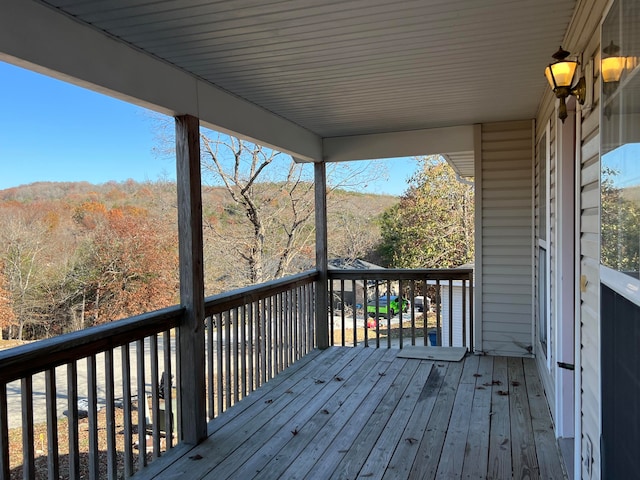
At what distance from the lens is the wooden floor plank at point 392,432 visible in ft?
8.76

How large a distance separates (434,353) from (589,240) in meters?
3.43

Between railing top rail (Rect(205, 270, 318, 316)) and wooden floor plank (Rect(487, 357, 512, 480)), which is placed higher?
railing top rail (Rect(205, 270, 318, 316))

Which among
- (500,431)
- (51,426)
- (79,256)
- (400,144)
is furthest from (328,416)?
(79,256)

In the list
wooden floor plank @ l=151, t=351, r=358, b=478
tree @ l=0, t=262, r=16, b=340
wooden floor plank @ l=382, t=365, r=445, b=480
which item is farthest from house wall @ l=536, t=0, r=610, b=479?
tree @ l=0, t=262, r=16, b=340

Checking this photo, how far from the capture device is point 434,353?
5.12m

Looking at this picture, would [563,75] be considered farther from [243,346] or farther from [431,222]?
[431,222]

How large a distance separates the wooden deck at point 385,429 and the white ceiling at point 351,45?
2413 mm

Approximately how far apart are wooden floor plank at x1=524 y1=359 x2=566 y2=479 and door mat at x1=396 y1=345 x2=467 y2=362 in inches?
30.4

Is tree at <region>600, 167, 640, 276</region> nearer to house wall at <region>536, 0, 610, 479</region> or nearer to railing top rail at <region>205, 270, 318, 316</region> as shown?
house wall at <region>536, 0, 610, 479</region>

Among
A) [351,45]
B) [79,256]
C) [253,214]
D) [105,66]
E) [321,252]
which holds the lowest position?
[79,256]

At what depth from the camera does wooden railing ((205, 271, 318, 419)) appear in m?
3.57

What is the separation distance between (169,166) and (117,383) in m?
5.92

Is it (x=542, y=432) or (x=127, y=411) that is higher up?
(x=127, y=411)

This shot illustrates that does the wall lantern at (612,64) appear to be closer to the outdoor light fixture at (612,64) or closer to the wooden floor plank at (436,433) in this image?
the outdoor light fixture at (612,64)
